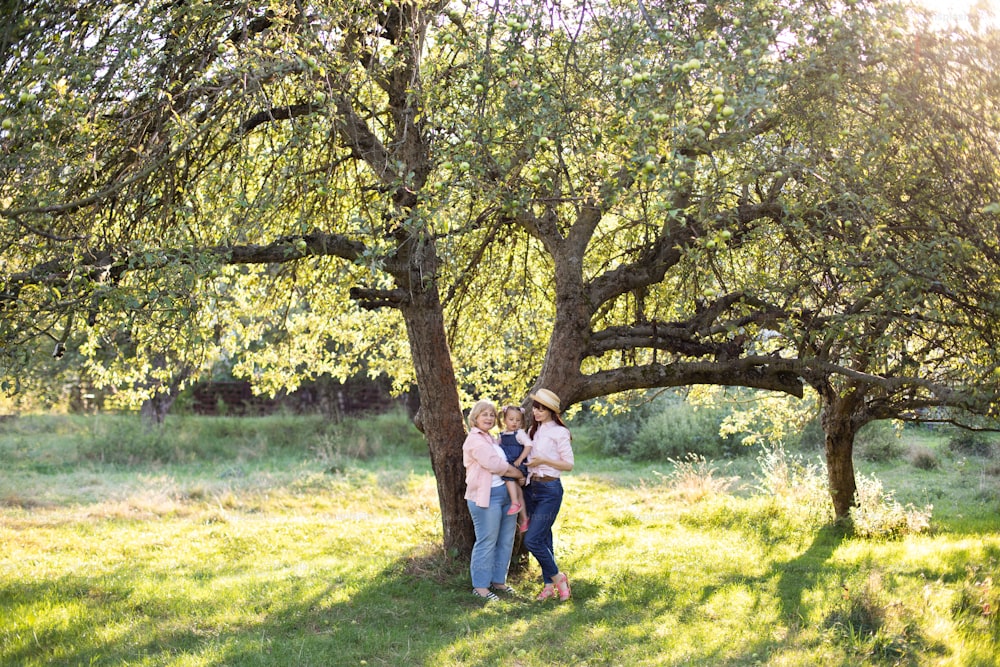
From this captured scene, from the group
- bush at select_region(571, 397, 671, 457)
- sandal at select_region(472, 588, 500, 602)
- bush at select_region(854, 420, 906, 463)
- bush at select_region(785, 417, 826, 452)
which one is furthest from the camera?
bush at select_region(571, 397, 671, 457)

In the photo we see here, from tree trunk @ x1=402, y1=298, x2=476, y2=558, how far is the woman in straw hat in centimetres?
107

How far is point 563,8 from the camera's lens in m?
6.76

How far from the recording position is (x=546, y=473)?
7.33 m

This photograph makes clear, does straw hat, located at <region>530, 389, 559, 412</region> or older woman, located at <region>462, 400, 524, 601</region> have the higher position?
straw hat, located at <region>530, 389, 559, 412</region>

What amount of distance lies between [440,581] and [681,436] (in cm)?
1403

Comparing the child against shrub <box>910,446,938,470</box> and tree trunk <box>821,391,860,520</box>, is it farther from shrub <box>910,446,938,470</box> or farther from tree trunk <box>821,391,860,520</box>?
shrub <box>910,446,938,470</box>

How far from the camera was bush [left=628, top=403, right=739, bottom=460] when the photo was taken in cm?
2119

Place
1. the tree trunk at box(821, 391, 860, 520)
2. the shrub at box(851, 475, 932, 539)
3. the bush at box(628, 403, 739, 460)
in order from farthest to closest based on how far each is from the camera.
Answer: the bush at box(628, 403, 739, 460) < the shrub at box(851, 475, 932, 539) < the tree trunk at box(821, 391, 860, 520)

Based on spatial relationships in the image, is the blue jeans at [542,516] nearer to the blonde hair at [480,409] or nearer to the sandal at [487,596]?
the sandal at [487,596]

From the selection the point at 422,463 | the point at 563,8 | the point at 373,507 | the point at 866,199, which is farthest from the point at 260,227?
the point at 422,463

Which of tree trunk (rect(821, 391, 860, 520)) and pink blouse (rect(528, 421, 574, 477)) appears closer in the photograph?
pink blouse (rect(528, 421, 574, 477))

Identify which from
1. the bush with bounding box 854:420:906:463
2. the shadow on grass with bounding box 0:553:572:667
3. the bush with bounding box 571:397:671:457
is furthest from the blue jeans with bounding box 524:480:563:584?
the bush with bounding box 571:397:671:457

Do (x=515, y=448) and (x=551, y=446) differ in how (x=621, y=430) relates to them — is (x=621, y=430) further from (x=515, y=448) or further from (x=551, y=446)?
(x=551, y=446)

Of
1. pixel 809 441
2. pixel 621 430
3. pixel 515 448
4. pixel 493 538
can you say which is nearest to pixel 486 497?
pixel 493 538
